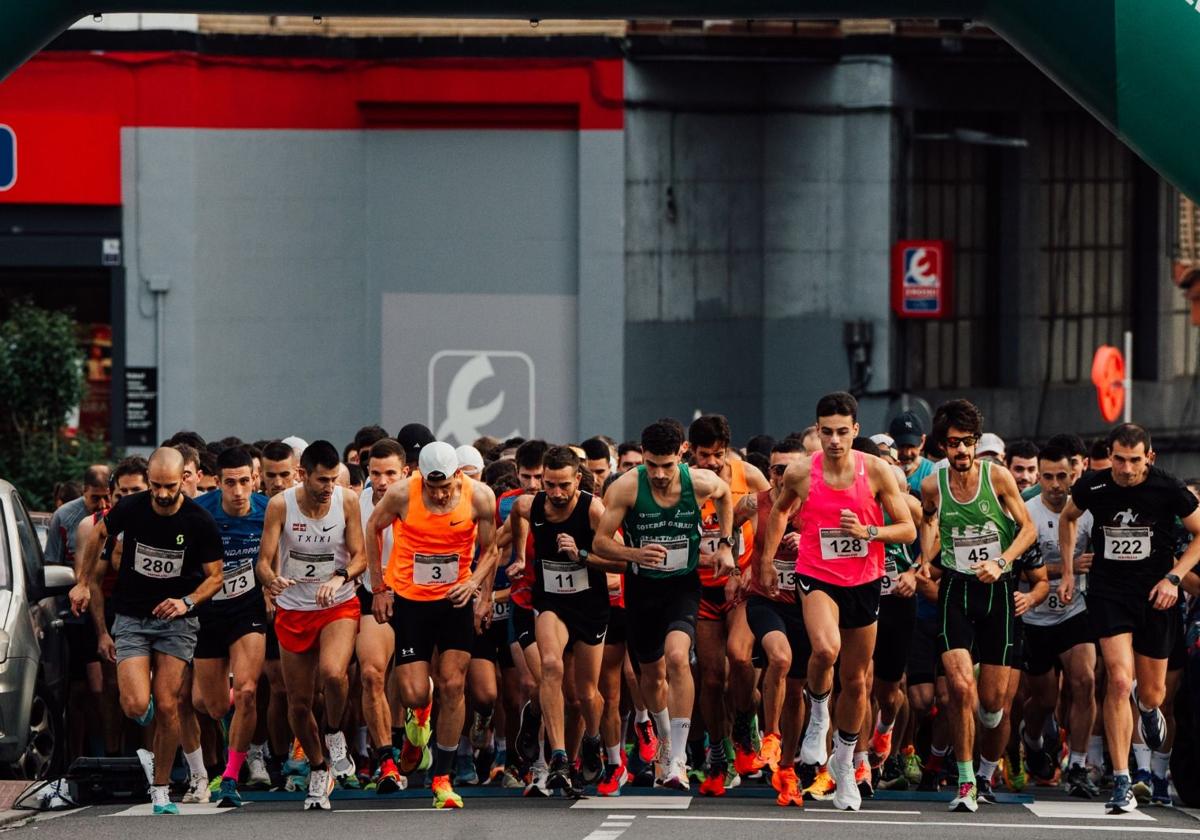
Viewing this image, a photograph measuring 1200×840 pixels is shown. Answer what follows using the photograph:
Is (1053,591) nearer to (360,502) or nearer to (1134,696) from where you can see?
(1134,696)

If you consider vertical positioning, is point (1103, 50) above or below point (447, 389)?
above

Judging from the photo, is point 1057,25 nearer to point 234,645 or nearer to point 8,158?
point 234,645

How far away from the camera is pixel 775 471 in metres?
14.7

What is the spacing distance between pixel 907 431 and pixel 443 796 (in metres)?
4.22

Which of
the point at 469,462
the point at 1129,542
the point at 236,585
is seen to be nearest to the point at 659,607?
the point at 469,462

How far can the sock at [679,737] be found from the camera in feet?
44.1

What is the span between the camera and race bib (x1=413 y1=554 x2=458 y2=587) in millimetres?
13438

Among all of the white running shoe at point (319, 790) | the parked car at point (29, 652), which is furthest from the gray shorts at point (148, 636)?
the white running shoe at point (319, 790)

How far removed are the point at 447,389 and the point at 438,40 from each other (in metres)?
3.46

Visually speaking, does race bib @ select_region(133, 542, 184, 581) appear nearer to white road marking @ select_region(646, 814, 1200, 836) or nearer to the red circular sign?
white road marking @ select_region(646, 814, 1200, 836)

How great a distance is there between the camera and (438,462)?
523 inches

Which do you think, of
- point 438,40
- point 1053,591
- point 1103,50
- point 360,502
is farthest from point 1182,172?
point 438,40

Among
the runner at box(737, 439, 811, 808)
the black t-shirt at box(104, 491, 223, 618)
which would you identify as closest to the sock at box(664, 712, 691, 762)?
the runner at box(737, 439, 811, 808)

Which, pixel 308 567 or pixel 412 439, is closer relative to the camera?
pixel 308 567
